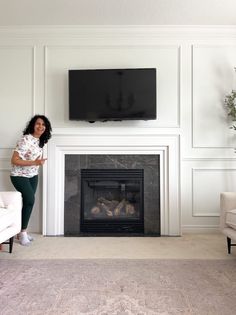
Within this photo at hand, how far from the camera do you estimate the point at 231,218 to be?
282 cm

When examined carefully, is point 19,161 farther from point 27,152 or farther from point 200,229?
point 200,229

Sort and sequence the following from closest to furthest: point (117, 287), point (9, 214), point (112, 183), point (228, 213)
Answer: point (117, 287), point (9, 214), point (228, 213), point (112, 183)

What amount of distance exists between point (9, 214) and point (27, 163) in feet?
2.41

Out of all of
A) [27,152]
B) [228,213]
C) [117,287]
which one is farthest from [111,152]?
[117,287]

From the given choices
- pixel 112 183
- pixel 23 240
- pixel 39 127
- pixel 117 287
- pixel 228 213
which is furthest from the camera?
pixel 112 183

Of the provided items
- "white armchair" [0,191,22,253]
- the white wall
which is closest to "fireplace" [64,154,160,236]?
the white wall

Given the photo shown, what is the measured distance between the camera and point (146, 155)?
12.6 feet

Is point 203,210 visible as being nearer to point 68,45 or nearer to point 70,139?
point 70,139

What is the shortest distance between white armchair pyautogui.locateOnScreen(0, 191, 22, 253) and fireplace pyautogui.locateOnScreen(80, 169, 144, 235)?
1026 mm

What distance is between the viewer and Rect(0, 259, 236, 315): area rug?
1858mm

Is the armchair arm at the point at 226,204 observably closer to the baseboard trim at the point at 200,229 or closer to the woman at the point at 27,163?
the baseboard trim at the point at 200,229

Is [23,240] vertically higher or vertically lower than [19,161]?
lower

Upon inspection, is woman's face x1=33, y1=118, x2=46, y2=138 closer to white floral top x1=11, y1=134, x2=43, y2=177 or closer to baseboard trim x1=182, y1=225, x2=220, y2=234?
white floral top x1=11, y1=134, x2=43, y2=177

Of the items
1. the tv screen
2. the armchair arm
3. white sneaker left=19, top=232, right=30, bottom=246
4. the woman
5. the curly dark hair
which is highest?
the tv screen
